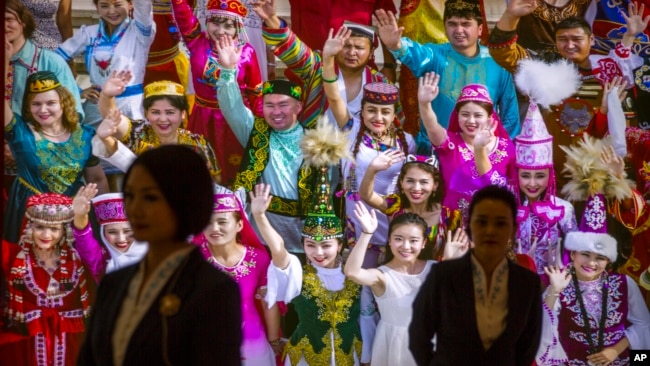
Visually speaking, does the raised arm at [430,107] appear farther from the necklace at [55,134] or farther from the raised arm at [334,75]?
the necklace at [55,134]

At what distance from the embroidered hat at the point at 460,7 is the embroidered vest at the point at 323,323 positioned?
1.29 metres

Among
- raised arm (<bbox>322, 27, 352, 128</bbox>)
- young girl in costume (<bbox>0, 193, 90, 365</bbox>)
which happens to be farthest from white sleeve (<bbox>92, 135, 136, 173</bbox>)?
raised arm (<bbox>322, 27, 352, 128</bbox>)

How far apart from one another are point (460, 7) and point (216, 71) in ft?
3.66

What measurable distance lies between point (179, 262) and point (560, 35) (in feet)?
11.1

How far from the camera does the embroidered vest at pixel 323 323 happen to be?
4.49 meters

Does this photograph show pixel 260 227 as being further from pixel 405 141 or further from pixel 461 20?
pixel 461 20

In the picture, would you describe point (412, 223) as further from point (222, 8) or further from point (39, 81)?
point (39, 81)

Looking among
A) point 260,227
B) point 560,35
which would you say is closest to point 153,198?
point 260,227

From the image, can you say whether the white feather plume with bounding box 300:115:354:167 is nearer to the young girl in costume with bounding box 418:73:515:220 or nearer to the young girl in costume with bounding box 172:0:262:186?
the young girl in costume with bounding box 172:0:262:186

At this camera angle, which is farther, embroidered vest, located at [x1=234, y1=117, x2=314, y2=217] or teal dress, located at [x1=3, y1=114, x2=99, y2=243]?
embroidered vest, located at [x1=234, y1=117, x2=314, y2=217]

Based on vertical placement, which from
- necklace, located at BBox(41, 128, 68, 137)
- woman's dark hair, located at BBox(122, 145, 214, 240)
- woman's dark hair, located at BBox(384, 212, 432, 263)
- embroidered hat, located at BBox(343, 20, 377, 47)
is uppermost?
embroidered hat, located at BBox(343, 20, 377, 47)

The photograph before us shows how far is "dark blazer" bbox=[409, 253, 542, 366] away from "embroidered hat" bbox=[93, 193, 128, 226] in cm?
217

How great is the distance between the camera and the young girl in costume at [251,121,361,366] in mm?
4496

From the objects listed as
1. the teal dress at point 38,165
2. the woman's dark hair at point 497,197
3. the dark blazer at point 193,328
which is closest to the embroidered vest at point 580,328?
the teal dress at point 38,165
